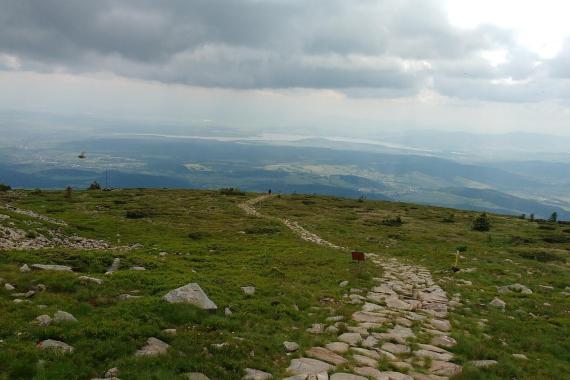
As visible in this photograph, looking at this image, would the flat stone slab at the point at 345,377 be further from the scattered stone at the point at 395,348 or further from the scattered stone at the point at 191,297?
the scattered stone at the point at 191,297

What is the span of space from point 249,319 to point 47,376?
692 cm

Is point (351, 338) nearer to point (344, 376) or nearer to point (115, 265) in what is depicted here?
point (344, 376)

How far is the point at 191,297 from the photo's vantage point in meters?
14.5

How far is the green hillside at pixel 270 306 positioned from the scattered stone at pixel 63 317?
163 millimetres

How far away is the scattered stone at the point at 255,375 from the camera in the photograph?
1001cm

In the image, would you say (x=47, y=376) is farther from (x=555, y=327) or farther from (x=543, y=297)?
(x=543, y=297)

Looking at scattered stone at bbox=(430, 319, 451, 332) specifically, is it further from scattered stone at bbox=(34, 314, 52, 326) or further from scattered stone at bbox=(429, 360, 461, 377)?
scattered stone at bbox=(34, 314, 52, 326)

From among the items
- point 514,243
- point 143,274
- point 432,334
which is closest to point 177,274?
point 143,274

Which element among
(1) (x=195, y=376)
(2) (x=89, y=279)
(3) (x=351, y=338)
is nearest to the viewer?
(1) (x=195, y=376)

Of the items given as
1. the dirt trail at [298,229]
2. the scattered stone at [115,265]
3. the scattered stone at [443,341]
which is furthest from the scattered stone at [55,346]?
the dirt trail at [298,229]

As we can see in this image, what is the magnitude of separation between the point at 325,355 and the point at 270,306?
446 centimetres

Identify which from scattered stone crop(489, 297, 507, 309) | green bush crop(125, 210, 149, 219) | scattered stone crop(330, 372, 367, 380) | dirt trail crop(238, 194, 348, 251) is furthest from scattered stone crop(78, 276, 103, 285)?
green bush crop(125, 210, 149, 219)

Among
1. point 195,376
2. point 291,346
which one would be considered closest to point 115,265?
point 291,346

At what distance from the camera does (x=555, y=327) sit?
16578mm
